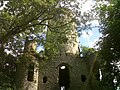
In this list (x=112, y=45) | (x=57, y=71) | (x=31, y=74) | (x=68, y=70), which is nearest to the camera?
(x=112, y=45)

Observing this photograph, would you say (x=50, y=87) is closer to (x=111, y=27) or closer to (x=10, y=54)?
(x=10, y=54)

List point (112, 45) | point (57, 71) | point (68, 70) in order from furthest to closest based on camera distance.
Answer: point (68, 70) → point (57, 71) → point (112, 45)

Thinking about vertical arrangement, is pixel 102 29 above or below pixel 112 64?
above

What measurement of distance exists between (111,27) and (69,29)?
11.9ft

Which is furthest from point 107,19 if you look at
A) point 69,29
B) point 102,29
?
point 69,29

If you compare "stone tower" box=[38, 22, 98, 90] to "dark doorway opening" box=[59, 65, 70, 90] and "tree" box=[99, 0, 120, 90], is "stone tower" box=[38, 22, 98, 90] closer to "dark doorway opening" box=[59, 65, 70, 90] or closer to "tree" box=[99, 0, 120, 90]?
"dark doorway opening" box=[59, 65, 70, 90]

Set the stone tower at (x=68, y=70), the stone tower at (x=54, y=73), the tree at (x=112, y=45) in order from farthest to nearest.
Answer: the stone tower at (x=68, y=70) → the stone tower at (x=54, y=73) → the tree at (x=112, y=45)

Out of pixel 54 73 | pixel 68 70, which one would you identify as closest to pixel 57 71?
pixel 54 73

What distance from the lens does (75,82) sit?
96.1 ft

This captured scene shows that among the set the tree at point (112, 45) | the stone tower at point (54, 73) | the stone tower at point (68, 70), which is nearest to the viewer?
the tree at point (112, 45)

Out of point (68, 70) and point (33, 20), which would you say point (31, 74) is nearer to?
point (68, 70)

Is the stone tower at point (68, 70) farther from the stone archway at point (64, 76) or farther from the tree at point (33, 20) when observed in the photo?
the tree at point (33, 20)

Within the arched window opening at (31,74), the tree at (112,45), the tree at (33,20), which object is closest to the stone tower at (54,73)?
the arched window opening at (31,74)

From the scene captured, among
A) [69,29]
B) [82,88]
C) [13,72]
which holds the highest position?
[69,29]
